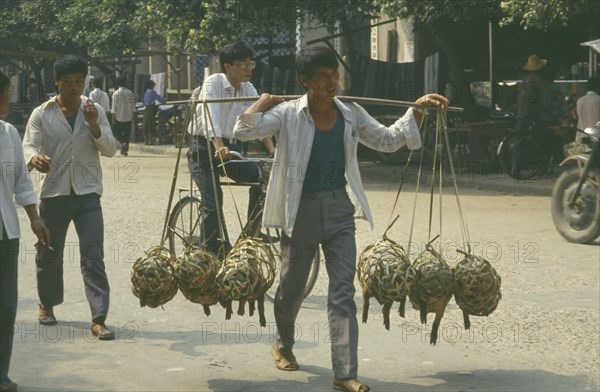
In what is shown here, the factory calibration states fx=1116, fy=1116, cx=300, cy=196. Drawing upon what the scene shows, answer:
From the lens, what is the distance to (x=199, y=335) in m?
6.74

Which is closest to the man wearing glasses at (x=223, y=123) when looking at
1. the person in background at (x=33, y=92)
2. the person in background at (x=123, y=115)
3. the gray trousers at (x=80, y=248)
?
the gray trousers at (x=80, y=248)

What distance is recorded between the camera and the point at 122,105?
25922mm

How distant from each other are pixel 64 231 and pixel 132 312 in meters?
0.85

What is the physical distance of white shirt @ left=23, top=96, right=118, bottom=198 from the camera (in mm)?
6852

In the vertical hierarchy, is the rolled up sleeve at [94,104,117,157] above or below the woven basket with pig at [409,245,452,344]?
above

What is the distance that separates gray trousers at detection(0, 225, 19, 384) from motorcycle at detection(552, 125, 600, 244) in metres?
6.70

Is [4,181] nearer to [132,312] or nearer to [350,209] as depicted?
[350,209]

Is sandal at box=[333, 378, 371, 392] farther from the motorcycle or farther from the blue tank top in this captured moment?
the motorcycle

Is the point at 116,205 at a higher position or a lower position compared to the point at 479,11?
Result: lower

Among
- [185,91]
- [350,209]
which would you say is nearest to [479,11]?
[350,209]

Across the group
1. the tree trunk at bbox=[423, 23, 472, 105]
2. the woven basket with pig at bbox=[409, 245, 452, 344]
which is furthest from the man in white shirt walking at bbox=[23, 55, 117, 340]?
the tree trunk at bbox=[423, 23, 472, 105]

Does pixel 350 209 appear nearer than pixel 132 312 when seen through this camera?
Yes

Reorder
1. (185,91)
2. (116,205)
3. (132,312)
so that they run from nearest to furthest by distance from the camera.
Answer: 1. (132,312)
2. (116,205)
3. (185,91)

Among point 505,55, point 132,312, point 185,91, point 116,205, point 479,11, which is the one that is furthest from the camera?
point 185,91
